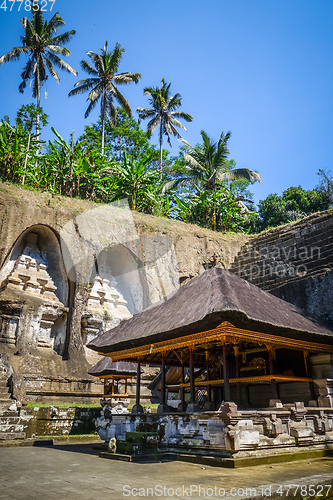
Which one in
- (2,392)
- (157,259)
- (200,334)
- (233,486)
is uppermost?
(157,259)

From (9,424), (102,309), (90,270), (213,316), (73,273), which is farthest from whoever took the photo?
(102,309)

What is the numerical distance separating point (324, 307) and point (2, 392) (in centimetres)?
995

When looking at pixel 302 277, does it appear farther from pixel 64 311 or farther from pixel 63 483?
pixel 63 483

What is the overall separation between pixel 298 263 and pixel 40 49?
72.4ft

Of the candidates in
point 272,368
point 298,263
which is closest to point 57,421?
point 272,368

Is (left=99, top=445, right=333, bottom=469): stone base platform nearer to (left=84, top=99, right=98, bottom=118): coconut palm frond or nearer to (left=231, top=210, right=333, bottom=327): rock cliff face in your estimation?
(left=231, top=210, right=333, bottom=327): rock cliff face

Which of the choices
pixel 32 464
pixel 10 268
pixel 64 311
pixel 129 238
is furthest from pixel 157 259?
pixel 32 464

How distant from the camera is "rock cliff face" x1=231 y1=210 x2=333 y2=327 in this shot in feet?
42.5

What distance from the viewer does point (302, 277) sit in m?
13.8

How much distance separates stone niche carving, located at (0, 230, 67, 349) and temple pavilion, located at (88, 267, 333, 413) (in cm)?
624

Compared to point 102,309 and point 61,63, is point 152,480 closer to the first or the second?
point 102,309

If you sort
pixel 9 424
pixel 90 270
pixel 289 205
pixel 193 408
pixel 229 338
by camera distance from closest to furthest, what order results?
1. pixel 229 338
2. pixel 193 408
3. pixel 9 424
4. pixel 90 270
5. pixel 289 205

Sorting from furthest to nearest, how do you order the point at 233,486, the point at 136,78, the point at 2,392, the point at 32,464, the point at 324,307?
the point at 136,78 → the point at 324,307 → the point at 2,392 → the point at 32,464 → the point at 233,486

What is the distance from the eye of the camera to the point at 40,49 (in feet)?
84.3
